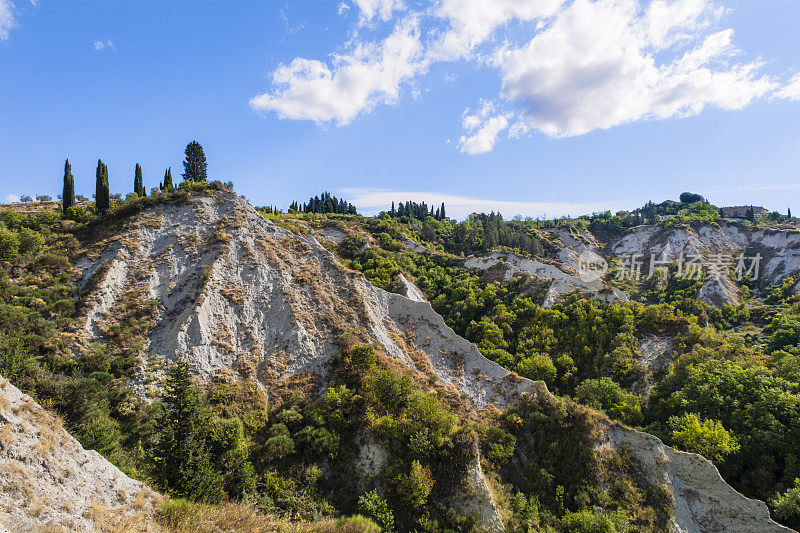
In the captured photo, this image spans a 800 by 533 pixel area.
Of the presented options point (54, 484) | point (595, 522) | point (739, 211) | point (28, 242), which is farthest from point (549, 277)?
point (739, 211)

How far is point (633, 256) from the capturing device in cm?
10344

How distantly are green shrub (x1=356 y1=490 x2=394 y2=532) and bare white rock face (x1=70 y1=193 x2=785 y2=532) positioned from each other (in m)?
6.02

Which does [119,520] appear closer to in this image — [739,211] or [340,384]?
[340,384]

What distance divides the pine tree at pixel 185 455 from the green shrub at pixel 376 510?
8.00 metres

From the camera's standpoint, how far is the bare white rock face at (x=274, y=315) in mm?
24781

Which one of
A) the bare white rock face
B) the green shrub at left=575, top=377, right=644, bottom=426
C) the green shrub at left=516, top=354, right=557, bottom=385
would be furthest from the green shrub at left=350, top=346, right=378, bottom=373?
the green shrub at left=575, top=377, right=644, bottom=426

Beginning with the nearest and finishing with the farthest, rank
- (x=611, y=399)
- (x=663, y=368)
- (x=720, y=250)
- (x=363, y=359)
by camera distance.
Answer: (x=363, y=359) → (x=611, y=399) → (x=663, y=368) → (x=720, y=250)

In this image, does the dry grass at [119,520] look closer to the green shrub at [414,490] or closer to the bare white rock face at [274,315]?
the green shrub at [414,490]

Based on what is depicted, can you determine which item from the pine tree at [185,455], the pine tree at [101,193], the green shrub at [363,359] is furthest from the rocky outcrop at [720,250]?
the pine tree at [101,193]

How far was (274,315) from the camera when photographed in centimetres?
3234

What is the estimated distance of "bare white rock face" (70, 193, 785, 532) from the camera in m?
24.8

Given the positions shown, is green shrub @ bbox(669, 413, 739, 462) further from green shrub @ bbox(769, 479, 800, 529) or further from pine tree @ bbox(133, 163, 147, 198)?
pine tree @ bbox(133, 163, 147, 198)

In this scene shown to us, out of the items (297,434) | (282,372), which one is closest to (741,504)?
(297,434)

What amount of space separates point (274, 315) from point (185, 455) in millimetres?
15138
